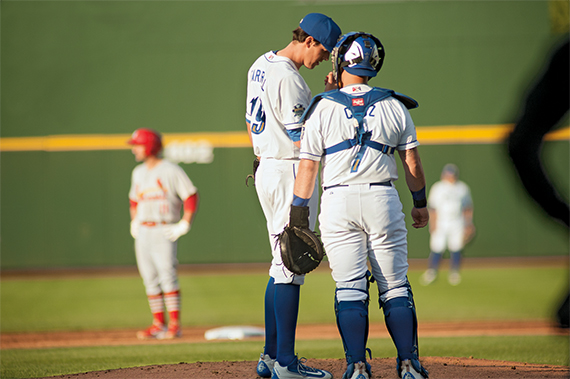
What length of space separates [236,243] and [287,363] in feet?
41.5

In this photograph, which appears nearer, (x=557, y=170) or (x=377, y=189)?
(x=377, y=189)

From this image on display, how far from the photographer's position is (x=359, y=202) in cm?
334

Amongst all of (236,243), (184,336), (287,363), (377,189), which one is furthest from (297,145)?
(236,243)

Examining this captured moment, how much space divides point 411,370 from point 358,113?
1.47m

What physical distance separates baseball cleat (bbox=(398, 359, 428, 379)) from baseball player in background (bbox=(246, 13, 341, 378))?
559 millimetres

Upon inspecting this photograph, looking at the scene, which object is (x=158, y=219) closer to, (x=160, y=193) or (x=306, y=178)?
(x=160, y=193)

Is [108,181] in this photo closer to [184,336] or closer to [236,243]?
[236,243]

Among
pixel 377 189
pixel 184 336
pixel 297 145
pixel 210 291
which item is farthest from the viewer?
pixel 210 291

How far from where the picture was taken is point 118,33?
16.7 m

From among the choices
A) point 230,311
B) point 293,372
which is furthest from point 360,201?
point 230,311

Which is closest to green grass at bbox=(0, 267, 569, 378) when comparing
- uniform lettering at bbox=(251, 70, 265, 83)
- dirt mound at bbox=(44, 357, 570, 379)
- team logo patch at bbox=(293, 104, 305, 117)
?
dirt mound at bbox=(44, 357, 570, 379)

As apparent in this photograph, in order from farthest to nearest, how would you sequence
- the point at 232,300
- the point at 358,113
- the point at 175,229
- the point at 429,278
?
the point at 429,278 < the point at 232,300 < the point at 175,229 < the point at 358,113

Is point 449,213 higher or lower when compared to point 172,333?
higher

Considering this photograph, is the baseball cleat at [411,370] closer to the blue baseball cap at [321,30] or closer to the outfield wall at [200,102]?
the blue baseball cap at [321,30]
